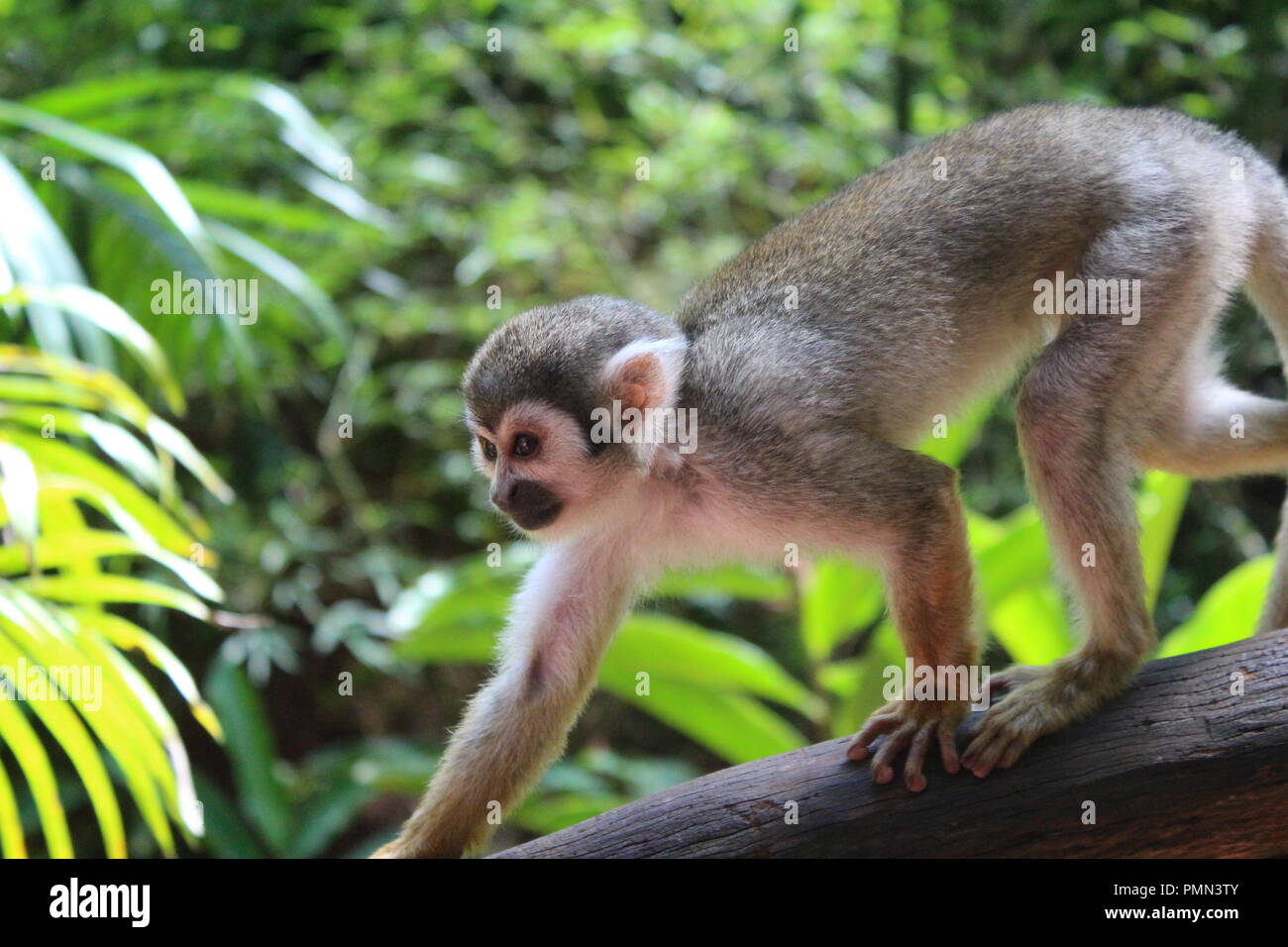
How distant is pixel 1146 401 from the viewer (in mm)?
2641

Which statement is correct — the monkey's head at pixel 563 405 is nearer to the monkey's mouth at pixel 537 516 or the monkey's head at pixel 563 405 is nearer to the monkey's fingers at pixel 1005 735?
the monkey's mouth at pixel 537 516

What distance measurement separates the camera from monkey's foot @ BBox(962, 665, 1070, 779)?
7.66 ft

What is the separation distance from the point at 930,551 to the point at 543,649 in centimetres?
94

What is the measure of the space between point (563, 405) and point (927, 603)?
90 cm

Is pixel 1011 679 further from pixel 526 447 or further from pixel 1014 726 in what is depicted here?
pixel 526 447

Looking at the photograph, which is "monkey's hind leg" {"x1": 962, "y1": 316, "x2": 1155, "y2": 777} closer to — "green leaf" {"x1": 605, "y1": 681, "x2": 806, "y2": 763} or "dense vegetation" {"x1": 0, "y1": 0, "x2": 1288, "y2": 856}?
"dense vegetation" {"x1": 0, "y1": 0, "x2": 1288, "y2": 856}

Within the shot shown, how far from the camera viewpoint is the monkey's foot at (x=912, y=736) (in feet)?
7.69

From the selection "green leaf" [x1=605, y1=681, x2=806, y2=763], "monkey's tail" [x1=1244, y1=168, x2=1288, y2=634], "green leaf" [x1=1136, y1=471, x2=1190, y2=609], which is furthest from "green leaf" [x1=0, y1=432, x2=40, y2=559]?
"green leaf" [x1=1136, y1=471, x2=1190, y2=609]

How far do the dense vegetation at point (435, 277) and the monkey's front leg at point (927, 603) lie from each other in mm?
1469

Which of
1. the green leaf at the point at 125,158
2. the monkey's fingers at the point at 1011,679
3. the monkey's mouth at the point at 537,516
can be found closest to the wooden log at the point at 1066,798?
the monkey's fingers at the point at 1011,679

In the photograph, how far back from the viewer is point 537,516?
2.68 meters

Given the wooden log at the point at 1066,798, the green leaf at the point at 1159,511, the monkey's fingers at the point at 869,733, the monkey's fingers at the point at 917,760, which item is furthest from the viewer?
the green leaf at the point at 1159,511

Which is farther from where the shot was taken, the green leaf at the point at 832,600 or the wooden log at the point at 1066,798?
the green leaf at the point at 832,600

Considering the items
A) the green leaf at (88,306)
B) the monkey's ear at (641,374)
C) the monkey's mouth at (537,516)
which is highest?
the green leaf at (88,306)
